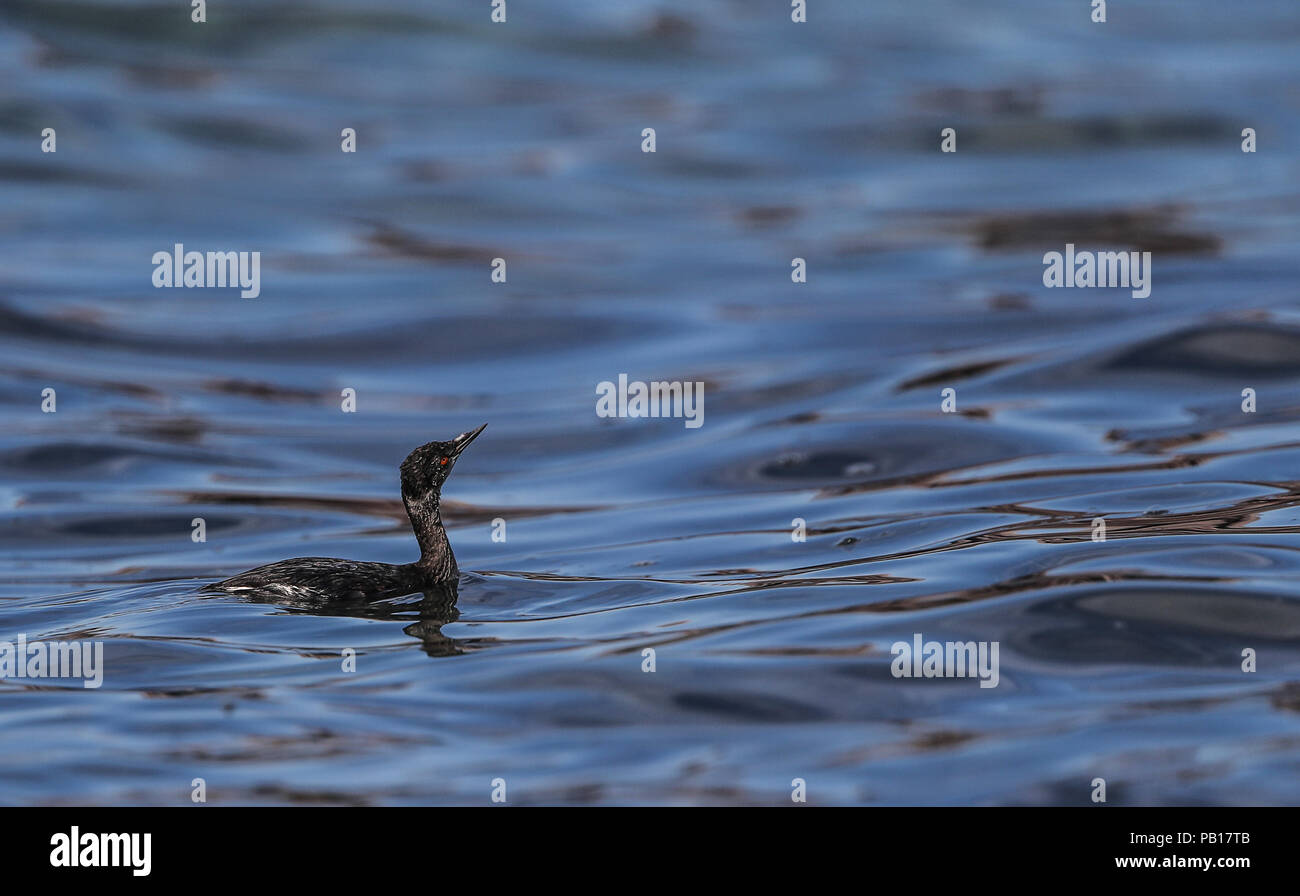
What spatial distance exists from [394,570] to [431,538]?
40 centimetres

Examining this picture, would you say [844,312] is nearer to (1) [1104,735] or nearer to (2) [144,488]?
(2) [144,488]

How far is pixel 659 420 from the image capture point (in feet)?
68.2

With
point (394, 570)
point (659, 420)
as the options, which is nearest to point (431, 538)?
point (394, 570)

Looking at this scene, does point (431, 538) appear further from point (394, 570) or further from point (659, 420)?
point (659, 420)

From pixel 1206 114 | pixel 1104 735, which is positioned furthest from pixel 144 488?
pixel 1206 114

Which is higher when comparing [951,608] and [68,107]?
[68,107]

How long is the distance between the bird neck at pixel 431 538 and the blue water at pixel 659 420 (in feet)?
0.86

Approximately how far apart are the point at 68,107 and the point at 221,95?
3.61 meters

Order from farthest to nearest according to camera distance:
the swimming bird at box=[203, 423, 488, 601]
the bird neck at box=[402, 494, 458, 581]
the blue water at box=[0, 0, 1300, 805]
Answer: the bird neck at box=[402, 494, 458, 581]
the swimming bird at box=[203, 423, 488, 601]
the blue water at box=[0, 0, 1300, 805]

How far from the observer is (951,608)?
38.5 feet

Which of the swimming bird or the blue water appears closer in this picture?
the blue water

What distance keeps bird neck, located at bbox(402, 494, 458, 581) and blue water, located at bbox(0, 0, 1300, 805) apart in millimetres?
263

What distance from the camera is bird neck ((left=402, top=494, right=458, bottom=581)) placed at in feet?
42.8

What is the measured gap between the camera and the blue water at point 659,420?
9.77 m
